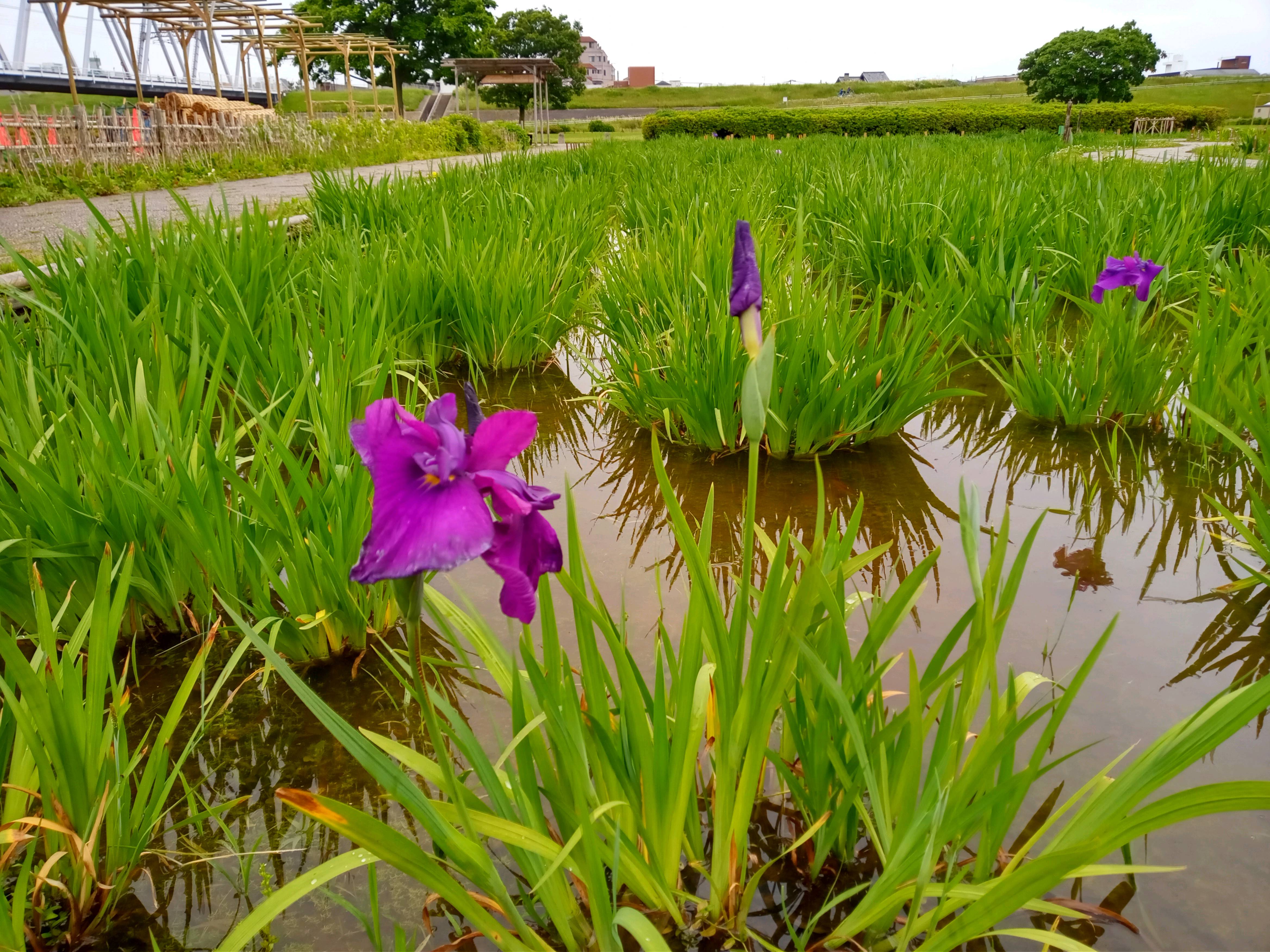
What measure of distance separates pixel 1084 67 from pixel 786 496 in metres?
26.6

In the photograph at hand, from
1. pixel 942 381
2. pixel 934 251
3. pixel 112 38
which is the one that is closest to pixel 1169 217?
pixel 934 251

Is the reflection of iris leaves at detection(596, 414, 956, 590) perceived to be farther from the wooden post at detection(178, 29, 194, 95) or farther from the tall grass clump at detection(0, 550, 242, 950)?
the wooden post at detection(178, 29, 194, 95)

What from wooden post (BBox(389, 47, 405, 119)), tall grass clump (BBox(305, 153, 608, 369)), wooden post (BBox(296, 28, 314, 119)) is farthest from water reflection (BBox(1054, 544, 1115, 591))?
wooden post (BBox(389, 47, 405, 119))

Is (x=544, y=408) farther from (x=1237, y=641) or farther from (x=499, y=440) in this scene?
(x=499, y=440)

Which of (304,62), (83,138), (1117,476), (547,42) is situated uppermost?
(547,42)

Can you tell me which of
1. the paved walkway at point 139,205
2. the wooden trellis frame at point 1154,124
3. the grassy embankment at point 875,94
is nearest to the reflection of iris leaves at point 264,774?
the paved walkway at point 139,205

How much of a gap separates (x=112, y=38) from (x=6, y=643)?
39271 millimetres

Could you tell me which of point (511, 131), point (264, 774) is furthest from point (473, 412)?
point (511, 131)

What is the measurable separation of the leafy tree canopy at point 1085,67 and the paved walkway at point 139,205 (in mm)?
21541

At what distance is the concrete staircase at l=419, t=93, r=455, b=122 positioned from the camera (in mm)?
29875

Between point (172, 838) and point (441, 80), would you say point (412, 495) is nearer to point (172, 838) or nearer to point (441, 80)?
point (172, 838)

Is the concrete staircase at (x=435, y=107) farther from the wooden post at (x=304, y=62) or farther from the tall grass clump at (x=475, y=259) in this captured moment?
the tall grass clump at (x=475, y=259)

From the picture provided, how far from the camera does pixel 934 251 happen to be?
3219 mm

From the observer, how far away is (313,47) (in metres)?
23.2
